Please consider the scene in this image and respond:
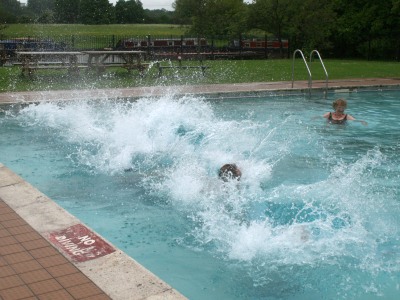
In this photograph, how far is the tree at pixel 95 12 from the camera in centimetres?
6162

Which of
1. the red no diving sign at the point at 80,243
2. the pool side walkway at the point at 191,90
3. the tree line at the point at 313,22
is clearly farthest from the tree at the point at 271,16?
the red no diving sign at the point at 80,243

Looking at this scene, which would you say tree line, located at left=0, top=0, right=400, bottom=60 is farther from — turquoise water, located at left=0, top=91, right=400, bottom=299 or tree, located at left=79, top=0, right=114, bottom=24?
turquoise water, located at left=0, top=91, right=400, bottom=299

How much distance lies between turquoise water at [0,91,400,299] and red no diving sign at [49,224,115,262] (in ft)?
2.27

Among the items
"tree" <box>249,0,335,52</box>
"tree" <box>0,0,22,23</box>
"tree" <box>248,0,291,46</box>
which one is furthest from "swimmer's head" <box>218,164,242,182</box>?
"tree" <box>0,0,22,23</box>

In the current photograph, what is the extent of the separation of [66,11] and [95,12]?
206 inches

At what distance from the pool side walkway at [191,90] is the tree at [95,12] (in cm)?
4580

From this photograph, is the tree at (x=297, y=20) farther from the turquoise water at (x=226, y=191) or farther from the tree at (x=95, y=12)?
the tree at (x=95, y=12)

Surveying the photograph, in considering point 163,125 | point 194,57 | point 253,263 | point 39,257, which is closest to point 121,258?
point 39,257

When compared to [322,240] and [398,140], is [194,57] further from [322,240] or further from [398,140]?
[322,240]

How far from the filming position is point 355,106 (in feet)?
52.1

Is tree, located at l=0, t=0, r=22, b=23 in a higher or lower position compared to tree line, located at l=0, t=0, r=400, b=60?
higher

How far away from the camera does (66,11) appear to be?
2319 inches

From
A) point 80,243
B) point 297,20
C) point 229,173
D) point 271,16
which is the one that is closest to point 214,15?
point 271,16

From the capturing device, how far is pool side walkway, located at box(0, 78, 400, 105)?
46.4 feet
